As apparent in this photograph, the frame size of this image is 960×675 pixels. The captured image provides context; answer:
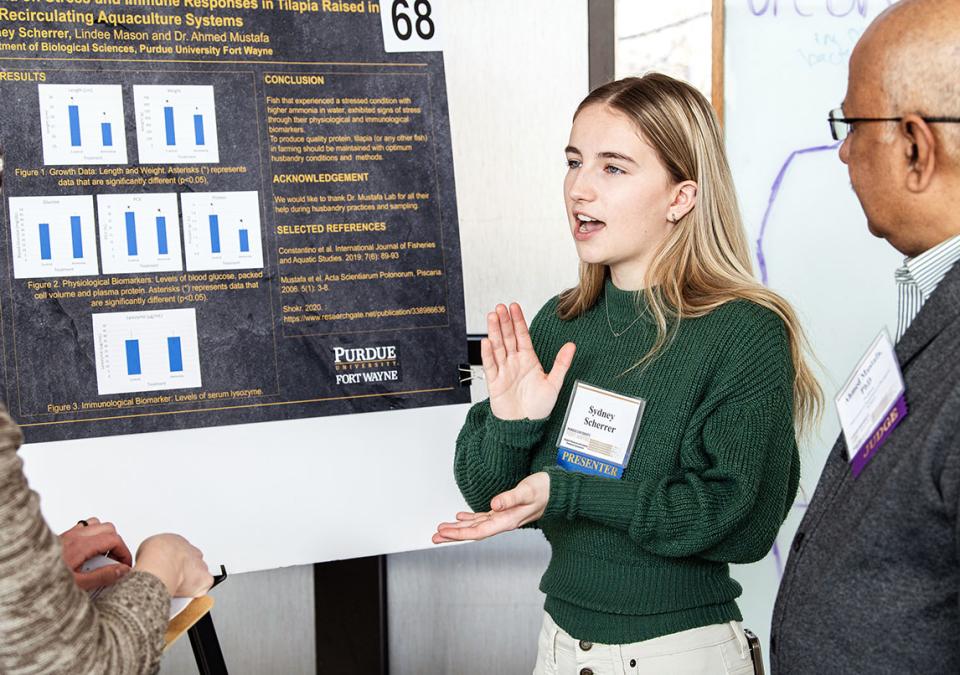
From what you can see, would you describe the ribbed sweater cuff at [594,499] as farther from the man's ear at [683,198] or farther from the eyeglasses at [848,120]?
the eyeglasses at [848,120]

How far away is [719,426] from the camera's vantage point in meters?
1.47

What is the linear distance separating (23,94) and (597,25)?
148cm

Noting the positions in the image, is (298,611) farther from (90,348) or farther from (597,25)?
(597,25)

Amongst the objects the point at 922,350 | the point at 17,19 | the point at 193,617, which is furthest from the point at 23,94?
the point at 922,350

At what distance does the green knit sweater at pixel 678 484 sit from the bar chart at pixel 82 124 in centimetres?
96

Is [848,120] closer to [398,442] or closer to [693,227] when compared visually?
[693,227]

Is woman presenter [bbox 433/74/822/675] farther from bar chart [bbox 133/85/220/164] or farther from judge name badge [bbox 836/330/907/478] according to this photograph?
bar chart [bbox 133/85/220/164]

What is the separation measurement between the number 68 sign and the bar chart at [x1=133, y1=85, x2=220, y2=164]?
0.41m

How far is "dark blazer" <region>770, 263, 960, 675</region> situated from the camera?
3.13ft

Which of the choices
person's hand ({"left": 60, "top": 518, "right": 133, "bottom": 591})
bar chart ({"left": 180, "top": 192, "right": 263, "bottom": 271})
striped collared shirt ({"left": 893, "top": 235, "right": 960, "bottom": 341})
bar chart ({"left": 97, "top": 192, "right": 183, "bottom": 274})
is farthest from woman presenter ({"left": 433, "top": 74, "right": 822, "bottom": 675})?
bar chart ({"left": 97, "top": 192, "right": 183, "bottom": 274})

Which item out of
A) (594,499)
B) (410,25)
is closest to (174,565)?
(594,499)

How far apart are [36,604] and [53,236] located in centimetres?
111

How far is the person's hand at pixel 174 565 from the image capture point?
3.83 ft

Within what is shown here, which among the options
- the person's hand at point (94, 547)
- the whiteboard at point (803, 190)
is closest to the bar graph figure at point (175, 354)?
the person's hand at point (94, 547)
